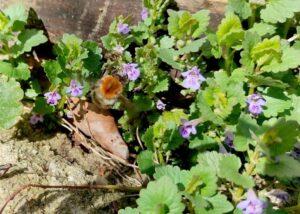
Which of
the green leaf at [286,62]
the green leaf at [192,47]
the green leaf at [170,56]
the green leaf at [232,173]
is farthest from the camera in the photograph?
the green leaf at [170,56]

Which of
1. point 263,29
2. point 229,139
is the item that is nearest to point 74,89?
point 229,139

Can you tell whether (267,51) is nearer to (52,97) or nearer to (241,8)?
(241,8)

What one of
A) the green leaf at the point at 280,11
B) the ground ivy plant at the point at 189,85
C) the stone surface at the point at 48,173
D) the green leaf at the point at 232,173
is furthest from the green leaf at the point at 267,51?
the stone surface at the point at 48,173

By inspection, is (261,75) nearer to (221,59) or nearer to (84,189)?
(221,59)

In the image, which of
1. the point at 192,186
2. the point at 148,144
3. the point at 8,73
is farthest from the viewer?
the point at 8,73

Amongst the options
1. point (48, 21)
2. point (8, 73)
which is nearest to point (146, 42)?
point (48, 21)

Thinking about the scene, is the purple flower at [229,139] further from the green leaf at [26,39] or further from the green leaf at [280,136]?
the green leaf at [26,39]
